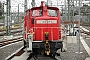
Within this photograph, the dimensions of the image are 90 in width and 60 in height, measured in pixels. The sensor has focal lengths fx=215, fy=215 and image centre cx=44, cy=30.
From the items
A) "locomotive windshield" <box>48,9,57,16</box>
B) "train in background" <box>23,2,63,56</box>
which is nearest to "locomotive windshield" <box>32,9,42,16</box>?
"train in background" <box>23,2,63,56</box>

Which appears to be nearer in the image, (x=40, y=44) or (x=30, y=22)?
(x=40, y=44)

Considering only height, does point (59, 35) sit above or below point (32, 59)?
above

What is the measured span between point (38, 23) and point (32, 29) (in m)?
0.49

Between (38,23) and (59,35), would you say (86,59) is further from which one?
(38,23)

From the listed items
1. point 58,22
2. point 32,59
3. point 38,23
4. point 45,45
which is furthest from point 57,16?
point 32,59

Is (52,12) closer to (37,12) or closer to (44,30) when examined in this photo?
(37,12)

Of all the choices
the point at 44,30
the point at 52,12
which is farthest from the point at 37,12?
the point at 44,30

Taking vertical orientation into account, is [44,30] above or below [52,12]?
below

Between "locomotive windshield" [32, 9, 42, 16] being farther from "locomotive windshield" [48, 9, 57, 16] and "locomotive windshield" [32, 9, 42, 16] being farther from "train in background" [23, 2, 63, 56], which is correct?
"locomotive windshield" [48, 9, 57, 16]

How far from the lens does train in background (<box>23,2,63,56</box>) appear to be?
11.3m

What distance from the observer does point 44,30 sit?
466 inches

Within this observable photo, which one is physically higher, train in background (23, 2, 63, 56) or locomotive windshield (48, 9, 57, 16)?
locomotive windshield (48, 9, 57, 16)

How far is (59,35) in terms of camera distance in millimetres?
12117

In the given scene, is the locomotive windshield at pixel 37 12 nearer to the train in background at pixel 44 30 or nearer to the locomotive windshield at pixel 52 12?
the train in background at pixel 44 30
